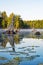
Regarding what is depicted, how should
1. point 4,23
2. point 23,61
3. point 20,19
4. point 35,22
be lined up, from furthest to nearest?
point 35,22, point 20,19, point 4,23, point 23,61

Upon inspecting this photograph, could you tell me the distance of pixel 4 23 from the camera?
7456 centimetres

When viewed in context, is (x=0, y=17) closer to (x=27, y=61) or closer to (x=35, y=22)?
(x=35, y=22)

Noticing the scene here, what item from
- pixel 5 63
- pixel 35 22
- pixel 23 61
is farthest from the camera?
pixel 35 22

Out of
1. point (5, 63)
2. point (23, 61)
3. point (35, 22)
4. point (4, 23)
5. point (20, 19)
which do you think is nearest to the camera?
point (5, 63)

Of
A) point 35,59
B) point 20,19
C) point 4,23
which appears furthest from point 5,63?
point 20,19

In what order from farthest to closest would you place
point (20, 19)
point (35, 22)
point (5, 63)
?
point (35, 22), point (20, 19), point (5, 63)

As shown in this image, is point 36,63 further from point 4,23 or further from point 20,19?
point 20,19

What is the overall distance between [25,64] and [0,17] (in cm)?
6697

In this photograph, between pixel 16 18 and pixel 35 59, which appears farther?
pixel 16 18

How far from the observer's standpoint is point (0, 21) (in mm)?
75375

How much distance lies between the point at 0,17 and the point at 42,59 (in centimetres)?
6571

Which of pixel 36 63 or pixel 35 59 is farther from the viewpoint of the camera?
pixel 35 59

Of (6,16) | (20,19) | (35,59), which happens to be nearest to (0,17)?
(6,16)

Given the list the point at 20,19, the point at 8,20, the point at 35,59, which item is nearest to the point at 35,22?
the point at 20,19
